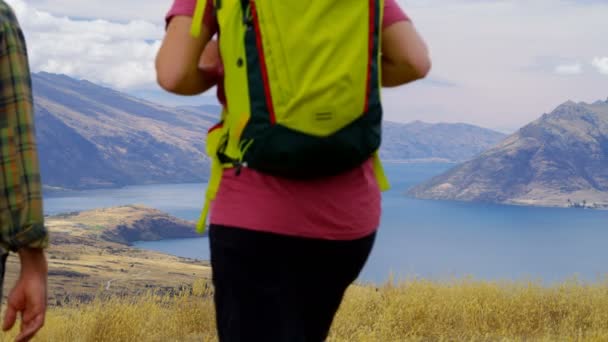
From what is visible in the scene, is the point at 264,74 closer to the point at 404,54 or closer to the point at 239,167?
the point at 239,167

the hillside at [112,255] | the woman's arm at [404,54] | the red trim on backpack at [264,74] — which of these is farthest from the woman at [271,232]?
the hillside at [112,255]

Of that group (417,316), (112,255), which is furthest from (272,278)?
(112,255)

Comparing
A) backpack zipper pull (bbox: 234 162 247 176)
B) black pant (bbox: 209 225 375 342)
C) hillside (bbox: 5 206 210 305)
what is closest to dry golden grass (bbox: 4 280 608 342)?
black pant (bbox: 209 225 375 342)

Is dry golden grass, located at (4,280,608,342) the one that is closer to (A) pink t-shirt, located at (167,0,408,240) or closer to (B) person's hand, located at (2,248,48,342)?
(A) pink t-shirt, located at (167,0,408,240)

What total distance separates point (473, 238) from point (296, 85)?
140 meters

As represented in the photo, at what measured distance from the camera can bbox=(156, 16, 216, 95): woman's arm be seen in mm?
1592

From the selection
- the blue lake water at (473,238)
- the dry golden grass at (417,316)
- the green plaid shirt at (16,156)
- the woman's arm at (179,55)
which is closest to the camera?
the green plaid shirt at (16,156)

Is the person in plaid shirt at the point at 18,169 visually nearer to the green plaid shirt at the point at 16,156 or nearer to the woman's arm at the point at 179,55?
the green plaid shirt at the point at 16,156

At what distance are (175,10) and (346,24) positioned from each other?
0.37 metres

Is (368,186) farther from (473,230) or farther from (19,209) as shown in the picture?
(473,230)

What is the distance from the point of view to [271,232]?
152 cm

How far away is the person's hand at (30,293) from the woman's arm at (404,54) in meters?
0.88

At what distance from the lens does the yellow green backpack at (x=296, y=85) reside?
58.4 inches

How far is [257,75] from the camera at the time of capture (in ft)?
4.91
